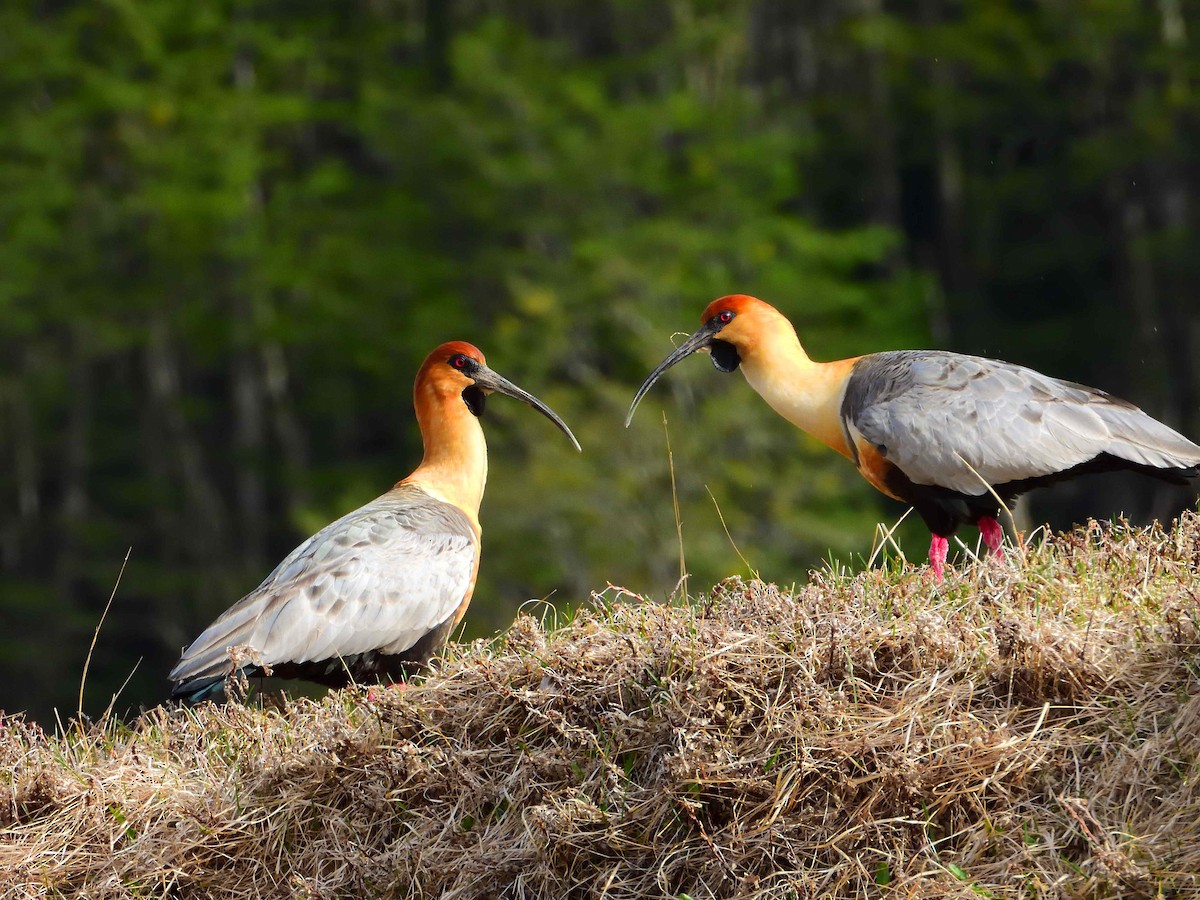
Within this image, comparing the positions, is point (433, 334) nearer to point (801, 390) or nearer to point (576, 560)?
point (576, 560)

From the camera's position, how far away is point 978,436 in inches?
297

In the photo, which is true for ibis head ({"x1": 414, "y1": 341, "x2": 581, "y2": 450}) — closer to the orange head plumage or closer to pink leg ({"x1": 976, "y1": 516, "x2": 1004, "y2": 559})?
the orange head plumage

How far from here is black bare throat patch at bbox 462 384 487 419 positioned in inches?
340

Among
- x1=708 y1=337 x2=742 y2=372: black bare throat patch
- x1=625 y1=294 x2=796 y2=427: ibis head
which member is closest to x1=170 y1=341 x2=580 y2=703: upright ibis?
x1=625 y1=294 x2=796 y2=427: ibis head

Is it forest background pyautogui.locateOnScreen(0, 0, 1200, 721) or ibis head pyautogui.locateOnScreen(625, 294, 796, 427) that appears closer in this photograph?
ibis head pyautogui.locateOnScreen(625, 294, 796, 427)

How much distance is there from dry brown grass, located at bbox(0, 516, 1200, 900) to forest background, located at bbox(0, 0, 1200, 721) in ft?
64.3

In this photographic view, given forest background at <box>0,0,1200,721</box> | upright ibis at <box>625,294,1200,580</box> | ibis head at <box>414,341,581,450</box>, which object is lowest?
forest background at <box>0,0,1200,721</box>

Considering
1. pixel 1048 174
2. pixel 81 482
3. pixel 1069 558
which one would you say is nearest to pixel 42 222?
pixel 81 482

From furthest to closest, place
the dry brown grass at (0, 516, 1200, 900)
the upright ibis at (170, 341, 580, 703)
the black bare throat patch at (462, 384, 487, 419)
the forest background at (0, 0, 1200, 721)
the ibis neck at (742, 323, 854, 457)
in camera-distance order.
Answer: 1. the forest background at (0, 0, 1200, 721)
2. the black bare throat patch at (462, 384, 487, 419)
3. the ibis neck at (742, 323, 854, 457)
4. the upright ibis at (170, 341, 580, 703)
5. the dry brown grass at (0, 516, 1200, 900)

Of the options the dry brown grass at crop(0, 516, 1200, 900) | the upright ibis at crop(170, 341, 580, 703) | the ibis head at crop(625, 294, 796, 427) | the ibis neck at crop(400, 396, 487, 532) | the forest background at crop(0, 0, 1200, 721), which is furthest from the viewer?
the forest background at crop(0, 0, 1200, 721)

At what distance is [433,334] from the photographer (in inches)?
1128

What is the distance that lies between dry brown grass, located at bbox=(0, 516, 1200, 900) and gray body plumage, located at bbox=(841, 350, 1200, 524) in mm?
2103

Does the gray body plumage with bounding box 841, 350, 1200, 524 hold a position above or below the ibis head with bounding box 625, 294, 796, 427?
below

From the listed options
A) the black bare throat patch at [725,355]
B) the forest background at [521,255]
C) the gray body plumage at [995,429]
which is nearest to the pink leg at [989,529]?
the gray body plumage at [995,429]
